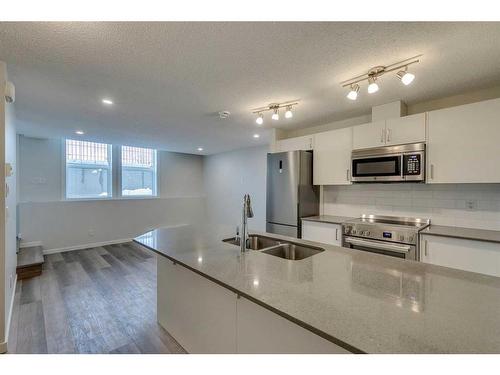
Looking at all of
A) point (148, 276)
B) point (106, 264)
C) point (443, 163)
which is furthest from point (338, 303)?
point (106, 264)

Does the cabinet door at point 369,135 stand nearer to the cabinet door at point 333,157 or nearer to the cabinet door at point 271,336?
the cabinet door at point 333,157

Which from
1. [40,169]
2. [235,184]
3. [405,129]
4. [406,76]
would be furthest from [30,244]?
[405,129]

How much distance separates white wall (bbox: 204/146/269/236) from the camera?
5.31m

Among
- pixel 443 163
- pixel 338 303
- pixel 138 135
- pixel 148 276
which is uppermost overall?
pixel 138 135

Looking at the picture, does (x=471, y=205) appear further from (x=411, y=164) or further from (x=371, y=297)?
(x=371, y=297)

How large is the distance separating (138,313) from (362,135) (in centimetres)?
331

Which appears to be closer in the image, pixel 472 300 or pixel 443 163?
pixel 472 300

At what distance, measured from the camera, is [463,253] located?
2.06 metres

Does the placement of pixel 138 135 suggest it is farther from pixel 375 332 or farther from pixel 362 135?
pixel 375 332

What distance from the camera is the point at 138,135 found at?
420 cm

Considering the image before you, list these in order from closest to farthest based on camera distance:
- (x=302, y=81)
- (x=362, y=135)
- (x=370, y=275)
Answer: (x=370, y=275), (x=302, y=81), (x=362, y=135)

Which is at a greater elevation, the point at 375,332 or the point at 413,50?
the point at 413,50

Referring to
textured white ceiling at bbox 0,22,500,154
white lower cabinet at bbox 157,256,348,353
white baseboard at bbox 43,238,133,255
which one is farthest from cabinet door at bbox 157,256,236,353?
white baseboard at bbox 43,238,133,255

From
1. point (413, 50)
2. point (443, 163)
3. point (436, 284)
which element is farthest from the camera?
point (443, 163)
